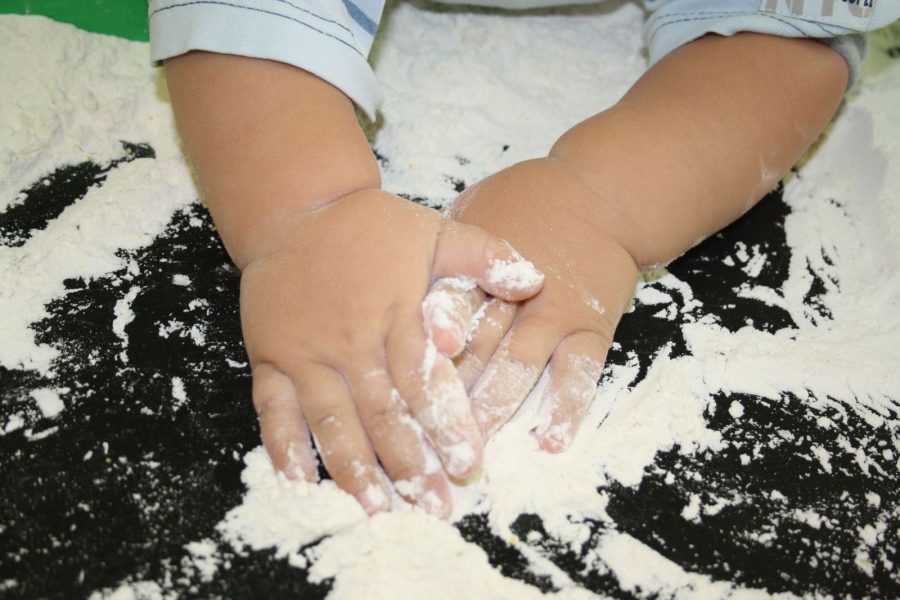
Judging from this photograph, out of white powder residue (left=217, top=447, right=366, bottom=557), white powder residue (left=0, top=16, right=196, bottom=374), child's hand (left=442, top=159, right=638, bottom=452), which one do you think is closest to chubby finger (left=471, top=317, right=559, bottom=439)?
child's hand (left=442, top=159, right=638, bottom=452)

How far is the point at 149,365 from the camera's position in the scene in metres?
0.67

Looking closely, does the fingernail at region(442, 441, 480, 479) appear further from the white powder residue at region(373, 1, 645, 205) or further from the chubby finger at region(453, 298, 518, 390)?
the white powder residue at region(373, 1, 645, 205)

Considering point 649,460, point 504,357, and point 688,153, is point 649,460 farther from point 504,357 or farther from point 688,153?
point 688,153

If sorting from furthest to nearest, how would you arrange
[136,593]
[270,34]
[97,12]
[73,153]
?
[97,12]
[73,153]
[270,34]
[136,593]

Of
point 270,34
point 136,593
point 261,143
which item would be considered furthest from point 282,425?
point 270,34

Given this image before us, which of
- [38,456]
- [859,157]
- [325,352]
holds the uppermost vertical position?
[859,157]

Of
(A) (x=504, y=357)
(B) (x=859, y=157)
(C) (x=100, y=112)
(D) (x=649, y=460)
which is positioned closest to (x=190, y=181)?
(C) (x=100, y=112)

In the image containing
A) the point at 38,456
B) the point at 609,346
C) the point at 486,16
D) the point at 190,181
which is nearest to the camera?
the point at 38,456

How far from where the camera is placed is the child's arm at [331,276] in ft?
1.93

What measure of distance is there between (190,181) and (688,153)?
51 centimetres

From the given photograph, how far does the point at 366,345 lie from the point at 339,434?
0.07 metres

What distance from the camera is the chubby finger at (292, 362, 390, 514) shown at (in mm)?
581

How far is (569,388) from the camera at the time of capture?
65 cm

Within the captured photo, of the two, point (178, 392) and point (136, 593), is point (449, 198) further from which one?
point (136, 593)
